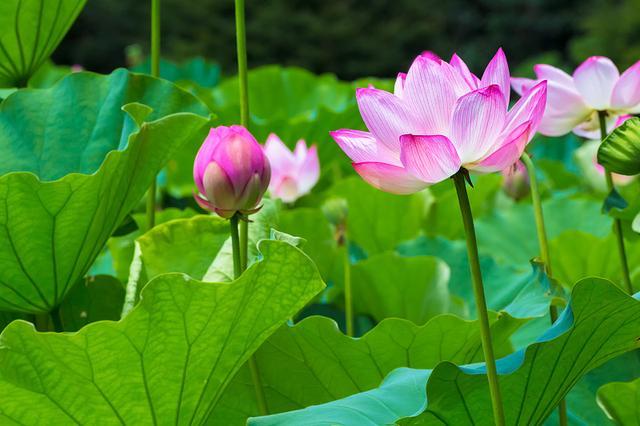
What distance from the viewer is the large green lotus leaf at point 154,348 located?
53 cm

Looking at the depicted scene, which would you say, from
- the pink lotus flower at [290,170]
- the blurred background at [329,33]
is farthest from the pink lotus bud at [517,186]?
the blurred background at [329,33]

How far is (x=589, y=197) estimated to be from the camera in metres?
1.43

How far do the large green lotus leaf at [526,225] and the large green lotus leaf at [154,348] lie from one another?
0.80 metres

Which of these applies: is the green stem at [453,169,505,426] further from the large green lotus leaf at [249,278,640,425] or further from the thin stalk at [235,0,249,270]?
the thin stalk at [235,0,249,270]

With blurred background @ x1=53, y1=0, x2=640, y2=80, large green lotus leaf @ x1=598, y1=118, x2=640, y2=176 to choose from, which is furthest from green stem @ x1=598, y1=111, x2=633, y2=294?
blurred background @ x1=53, y1=0, x2=640, y2=80

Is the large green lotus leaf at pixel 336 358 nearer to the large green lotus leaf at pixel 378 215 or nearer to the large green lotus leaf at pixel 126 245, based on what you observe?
the large green lotus leaf at pixel 126 245

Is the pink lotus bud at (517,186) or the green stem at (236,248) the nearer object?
the green stem at (236,248)

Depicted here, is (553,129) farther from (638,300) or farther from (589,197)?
(589,197)

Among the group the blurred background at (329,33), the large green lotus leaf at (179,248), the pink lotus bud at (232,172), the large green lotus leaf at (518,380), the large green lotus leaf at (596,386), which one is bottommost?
the large green lotus leaf at (596,386)

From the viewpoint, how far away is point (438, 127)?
52cm

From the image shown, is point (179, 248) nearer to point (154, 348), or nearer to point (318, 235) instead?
point (154, 348)

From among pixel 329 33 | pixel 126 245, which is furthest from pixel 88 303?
pixel 329 33

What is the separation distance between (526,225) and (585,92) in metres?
0.61

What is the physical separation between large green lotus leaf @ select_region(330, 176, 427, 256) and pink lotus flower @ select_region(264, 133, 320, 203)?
0.24ft
